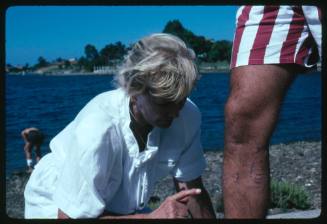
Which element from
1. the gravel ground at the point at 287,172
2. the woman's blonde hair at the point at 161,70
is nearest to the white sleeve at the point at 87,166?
the woman's blonde hair at the point at 161,70

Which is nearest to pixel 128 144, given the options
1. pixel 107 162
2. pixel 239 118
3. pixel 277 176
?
pixel 107 162

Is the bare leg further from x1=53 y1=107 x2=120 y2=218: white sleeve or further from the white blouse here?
x1=53 y1=107 x2=120 y2=218: white sleeve

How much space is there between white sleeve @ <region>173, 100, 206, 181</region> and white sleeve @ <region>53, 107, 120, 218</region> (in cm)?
38

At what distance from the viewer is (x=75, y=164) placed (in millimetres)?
2293

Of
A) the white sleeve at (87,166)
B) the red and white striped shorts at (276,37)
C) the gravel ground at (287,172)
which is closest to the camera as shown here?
the white sleeve at (87,166)

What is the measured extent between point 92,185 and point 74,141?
16 centimetres

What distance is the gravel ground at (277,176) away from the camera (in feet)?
21.4

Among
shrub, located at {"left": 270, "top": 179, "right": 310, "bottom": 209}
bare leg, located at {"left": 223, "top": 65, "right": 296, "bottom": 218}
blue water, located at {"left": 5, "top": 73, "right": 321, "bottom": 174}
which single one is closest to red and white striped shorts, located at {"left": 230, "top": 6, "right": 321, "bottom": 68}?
bare leg, located at {"left": 223, "top": 65, "right": 296, "bottom": 218}

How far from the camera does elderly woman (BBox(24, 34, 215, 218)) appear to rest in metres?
2.31

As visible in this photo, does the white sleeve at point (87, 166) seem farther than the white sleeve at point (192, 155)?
No

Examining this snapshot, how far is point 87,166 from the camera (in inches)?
89.7

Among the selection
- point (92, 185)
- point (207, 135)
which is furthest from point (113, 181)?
point (207, 135)

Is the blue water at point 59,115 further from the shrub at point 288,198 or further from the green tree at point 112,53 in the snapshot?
the green tree at point 112,53

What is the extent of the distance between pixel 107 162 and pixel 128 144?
130mm
